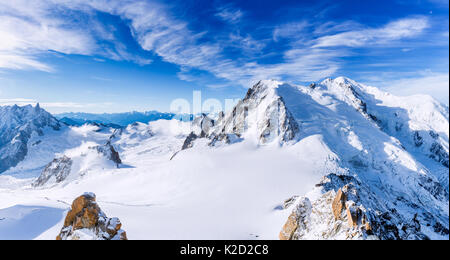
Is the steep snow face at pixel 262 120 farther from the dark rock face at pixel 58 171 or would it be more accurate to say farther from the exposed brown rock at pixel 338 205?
the dark rock face at pixel 58 171

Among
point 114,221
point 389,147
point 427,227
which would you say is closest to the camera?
point 114,221

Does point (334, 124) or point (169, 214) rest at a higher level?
point (334, 124)

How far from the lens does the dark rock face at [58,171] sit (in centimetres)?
8886

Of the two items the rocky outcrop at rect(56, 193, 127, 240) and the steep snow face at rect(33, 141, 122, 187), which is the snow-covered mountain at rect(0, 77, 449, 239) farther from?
the rocky outcrop at rect(56, 193, 127, 240)

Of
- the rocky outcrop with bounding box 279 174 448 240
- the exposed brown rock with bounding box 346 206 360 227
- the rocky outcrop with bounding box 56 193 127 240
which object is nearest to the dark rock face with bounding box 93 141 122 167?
the rocky outcrop with bounding box 56 193 127 240

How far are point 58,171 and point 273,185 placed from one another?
102 metres

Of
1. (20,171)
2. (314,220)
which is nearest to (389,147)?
(314,220)

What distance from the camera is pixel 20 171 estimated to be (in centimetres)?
17450

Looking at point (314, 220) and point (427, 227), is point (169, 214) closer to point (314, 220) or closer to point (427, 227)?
point (314, 220)

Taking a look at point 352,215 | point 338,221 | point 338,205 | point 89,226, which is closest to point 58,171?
point 89,226
